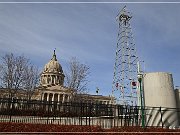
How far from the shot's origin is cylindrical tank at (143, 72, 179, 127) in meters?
21.8

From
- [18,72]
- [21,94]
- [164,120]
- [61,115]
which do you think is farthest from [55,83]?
[164,120]

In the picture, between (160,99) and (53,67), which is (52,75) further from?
(160,99)

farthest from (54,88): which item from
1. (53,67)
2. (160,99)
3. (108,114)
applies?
(160,99)

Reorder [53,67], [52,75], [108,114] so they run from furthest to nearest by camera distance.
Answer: [53,67] → [52,75] → [108,114]

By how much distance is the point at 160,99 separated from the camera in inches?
890

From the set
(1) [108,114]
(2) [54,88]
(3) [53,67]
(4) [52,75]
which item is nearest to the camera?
(1) [108,114]

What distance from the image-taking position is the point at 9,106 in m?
A: 20.8

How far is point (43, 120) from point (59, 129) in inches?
328

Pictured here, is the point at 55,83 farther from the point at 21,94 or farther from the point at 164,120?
the point at 164,120

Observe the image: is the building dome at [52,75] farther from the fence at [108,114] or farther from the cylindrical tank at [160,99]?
the cylindrical tank at [160,99]

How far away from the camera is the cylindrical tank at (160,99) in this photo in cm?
2178

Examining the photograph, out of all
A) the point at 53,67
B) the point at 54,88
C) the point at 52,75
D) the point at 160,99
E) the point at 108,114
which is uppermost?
the point at 53,67

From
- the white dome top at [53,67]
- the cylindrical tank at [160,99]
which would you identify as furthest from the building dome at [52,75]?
the cylindrical tank at [160,99]

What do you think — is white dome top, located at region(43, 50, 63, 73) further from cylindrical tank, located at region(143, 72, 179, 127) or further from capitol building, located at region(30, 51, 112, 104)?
cylindrical tank, located at region(143, 72, 179, 127)
